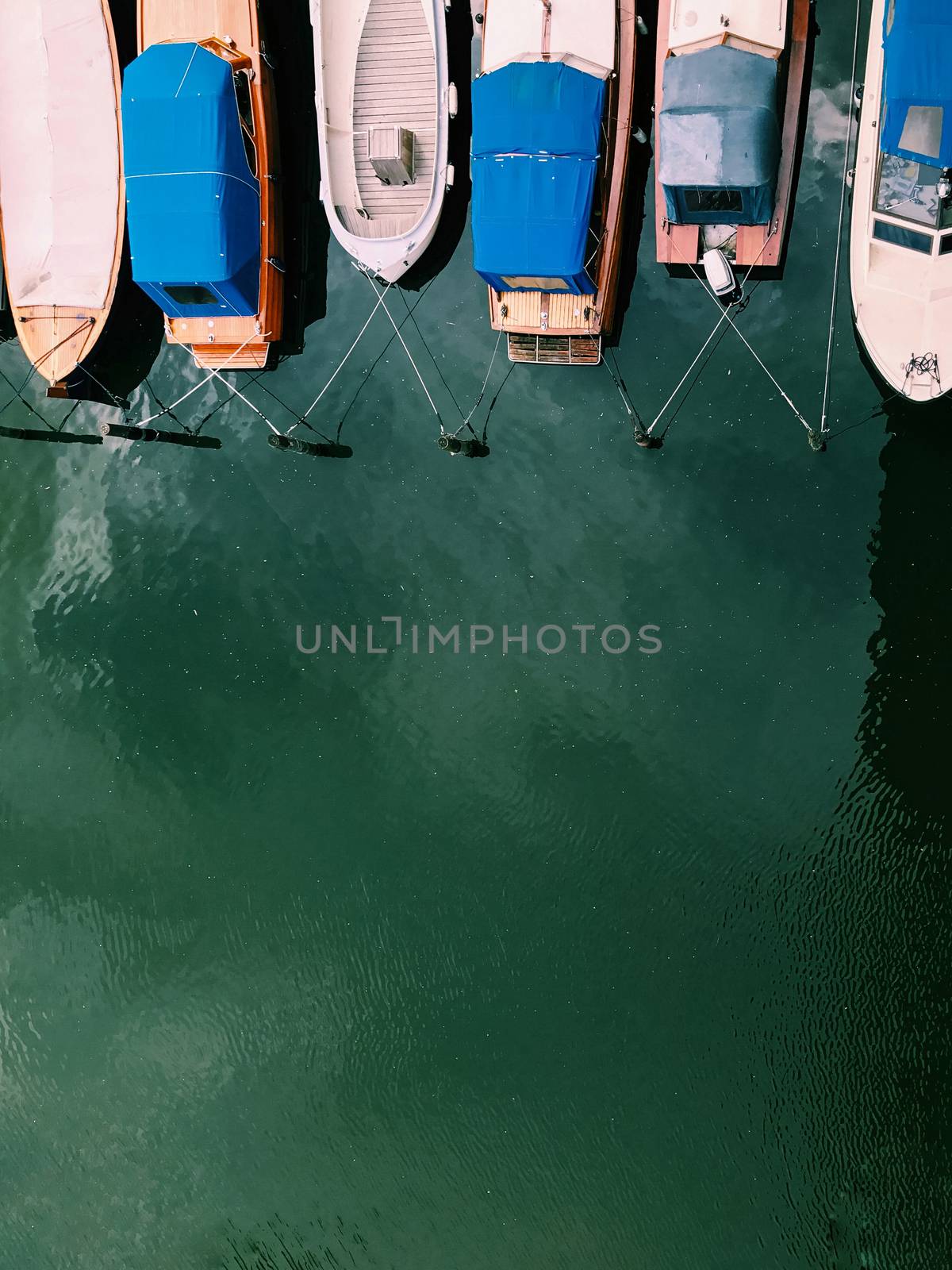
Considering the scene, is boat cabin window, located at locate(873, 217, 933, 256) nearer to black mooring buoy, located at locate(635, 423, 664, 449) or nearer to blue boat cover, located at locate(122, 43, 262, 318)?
black mooring buoy, located at locate(635, 423, 664, 449)

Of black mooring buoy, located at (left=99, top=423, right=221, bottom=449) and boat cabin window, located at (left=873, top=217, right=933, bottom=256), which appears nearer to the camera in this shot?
boat cabin window, located at (left=873, top=217, right=933, bottom=256)

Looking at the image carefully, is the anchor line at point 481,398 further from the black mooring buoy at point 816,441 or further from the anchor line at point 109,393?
the anchor line at point 109,393

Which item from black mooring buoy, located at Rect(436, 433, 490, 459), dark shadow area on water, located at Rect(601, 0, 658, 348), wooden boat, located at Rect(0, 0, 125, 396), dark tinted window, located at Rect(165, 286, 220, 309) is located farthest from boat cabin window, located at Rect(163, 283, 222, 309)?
dark shadow area on water, located at Rect(601, 0, 658, 348)

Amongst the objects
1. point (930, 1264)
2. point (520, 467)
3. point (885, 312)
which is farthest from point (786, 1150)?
point (885, 312)

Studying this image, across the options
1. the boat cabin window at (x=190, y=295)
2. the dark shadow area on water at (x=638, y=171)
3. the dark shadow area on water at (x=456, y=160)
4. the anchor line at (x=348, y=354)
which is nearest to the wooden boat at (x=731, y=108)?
the dark shadow area on water at (x=638, y=171)

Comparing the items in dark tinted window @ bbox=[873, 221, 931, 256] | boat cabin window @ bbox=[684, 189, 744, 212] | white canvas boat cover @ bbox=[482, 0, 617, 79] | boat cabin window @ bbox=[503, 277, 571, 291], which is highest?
white canvas boat cover @ bbox=[482, 0, 617, 79]

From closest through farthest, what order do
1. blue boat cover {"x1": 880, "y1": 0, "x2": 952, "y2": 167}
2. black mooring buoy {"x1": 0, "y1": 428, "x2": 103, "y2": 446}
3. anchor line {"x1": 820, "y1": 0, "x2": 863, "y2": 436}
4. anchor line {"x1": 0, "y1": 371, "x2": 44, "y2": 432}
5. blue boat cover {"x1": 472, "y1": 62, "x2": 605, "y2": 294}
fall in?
1. blue boat cover {"x1": 880, "y1": 0, "x2": 952, "y2": 167}
2. blue boat cover {"x1": 472, "y1": 62, "x2": 605, "y2": 294}
3. anchor line {"x1": 820, "y1": 0, "x2": 863, "y2": 436}
4. black mooring buoy {"x1": 0, "y1": 428, "x2": 103, "y2": 446}
5. anchor line {"x1": 0, "y1": 371, "x2": 44, "y2": 432}
